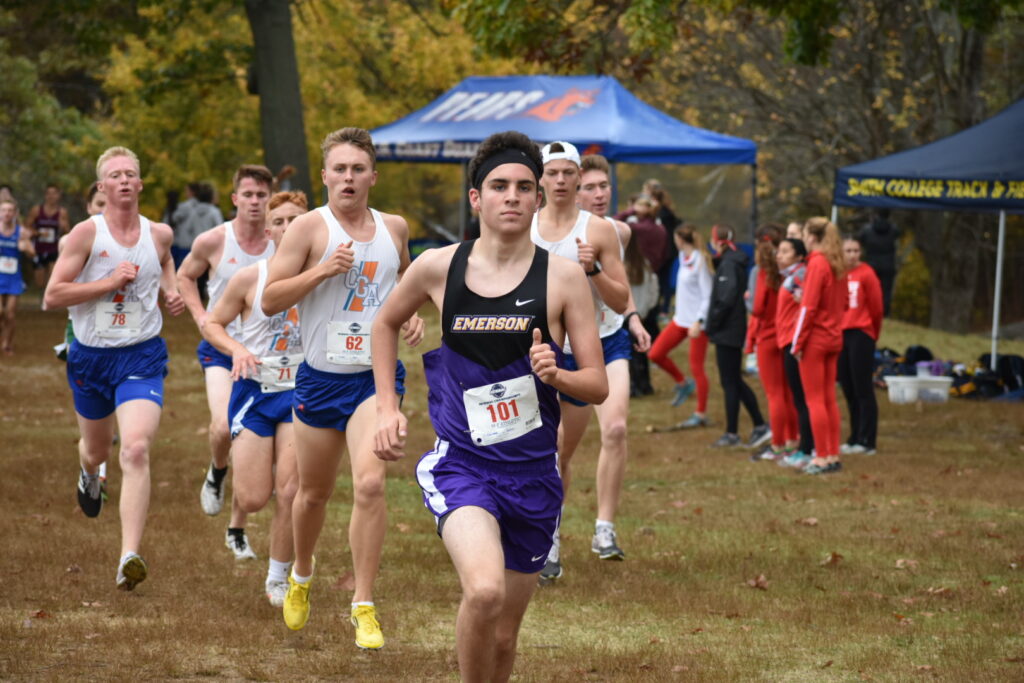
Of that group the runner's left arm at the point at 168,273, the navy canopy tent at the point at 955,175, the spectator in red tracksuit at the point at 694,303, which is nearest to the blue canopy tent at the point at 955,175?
the navy canopy tent at the point at 955,175

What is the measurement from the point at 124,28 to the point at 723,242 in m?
17.1

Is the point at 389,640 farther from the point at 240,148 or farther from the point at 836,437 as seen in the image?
the point at 240,148

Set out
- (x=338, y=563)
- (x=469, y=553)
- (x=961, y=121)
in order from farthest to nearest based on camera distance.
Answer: (x=961, y=121) → (x=338, y=563) → (x=469, y=553)

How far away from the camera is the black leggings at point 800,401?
12.5m

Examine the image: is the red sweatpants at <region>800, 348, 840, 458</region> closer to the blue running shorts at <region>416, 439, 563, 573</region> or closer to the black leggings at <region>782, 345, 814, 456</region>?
the black leggings at <region>782, 345, 814, 456</region>

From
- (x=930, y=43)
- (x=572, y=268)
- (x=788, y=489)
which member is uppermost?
(x=930, y=43)

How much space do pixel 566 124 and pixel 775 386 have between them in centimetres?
919

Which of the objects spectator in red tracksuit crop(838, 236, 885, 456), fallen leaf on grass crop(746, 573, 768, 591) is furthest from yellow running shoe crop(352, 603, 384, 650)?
spectator in red tracksuit crop(838, 236, 885, 456)

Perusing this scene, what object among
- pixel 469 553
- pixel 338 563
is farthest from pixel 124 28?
pixel 469 553

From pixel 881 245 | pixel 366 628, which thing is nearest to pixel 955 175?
pixel 881 245

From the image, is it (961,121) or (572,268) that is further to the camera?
(961,121)

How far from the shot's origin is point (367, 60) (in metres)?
33.0

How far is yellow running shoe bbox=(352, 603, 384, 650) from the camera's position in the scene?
19.7 feet

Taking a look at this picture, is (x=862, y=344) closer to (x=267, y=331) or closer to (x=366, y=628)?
(x=267, y=331)
